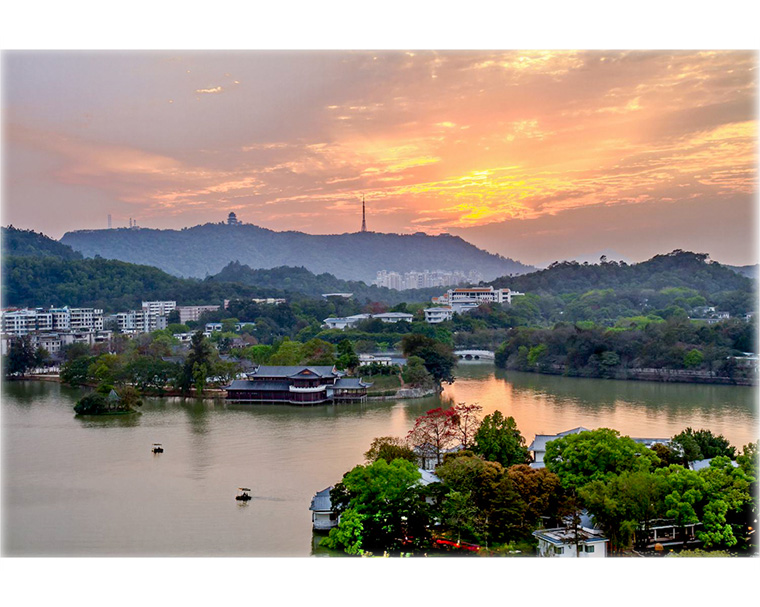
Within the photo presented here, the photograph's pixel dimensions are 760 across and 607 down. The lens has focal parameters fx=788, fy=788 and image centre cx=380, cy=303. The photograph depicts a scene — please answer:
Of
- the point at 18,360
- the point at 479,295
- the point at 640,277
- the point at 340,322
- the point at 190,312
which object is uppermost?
the point at 640,277

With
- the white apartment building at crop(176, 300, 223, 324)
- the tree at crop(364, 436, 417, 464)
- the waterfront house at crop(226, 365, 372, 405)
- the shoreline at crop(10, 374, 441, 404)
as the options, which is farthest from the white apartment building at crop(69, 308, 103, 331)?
the tree at crop(364, 436, 417, 464)

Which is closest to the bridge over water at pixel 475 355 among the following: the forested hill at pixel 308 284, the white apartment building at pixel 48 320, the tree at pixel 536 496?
the white apartment building at pixel 48 320

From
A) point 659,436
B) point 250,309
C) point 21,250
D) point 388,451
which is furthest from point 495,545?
point 21,250

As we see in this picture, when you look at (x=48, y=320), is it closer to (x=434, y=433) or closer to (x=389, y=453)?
(x=434, y=433)

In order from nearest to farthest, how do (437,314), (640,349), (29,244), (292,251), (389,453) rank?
(389,453) → (640,349) → (437,314) → (29,244) → (292,251)

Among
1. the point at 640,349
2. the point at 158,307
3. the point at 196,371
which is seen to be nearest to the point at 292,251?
the point at 158,307

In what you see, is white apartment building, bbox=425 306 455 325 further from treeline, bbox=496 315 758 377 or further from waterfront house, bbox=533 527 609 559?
waterfront house, bbox=533 527 609 559

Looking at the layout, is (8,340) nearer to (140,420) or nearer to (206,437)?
(140,420)
